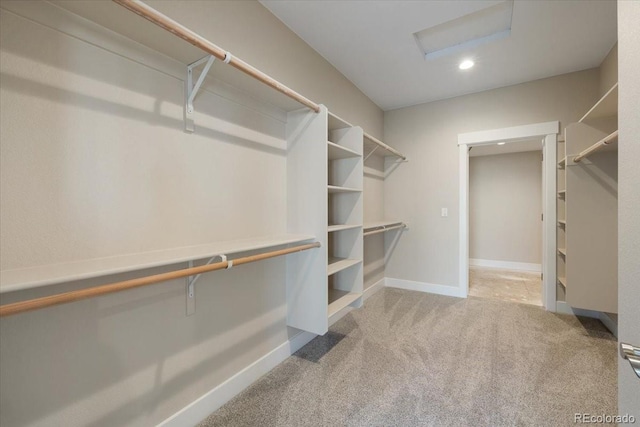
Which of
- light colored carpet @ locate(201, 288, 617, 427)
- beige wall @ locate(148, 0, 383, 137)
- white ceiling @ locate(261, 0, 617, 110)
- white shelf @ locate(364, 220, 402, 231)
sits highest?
white ceiling @ locate(261, 0, 617, 110)

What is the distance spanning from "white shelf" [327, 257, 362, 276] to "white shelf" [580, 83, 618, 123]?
6.75 feet

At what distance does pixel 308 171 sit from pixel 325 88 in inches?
44.4

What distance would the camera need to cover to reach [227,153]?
165 cm

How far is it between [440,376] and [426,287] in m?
1.94

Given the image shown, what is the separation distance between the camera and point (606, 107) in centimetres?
206

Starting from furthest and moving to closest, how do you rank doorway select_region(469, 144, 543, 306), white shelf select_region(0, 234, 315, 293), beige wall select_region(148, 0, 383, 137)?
1. doorway select_region(469, 144, 543, 306)
2. beige wall select_region(148, 0, 383, 137)
3. white shelf select_region(0, 234, 315, 293)

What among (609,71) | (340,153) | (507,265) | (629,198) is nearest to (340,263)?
(340,153)

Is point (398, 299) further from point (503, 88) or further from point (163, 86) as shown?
point (163, 86)

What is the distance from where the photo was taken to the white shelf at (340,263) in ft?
7.08

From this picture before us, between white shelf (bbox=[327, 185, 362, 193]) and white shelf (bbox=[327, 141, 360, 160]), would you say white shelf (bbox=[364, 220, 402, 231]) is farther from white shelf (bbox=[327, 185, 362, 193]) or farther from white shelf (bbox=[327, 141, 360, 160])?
white shelf (bbox=[327, 141, 360, 160])

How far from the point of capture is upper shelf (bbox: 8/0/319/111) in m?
0.99

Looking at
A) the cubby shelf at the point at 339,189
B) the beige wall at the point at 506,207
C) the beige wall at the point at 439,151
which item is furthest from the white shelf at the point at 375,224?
the beige wall at the point at 506,207

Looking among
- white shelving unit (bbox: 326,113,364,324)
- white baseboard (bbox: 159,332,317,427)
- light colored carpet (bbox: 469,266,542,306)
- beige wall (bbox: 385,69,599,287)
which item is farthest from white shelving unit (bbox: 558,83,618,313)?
white baseboard (bbox: 159,332,317,427)

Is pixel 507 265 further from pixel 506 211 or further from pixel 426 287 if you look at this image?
pixel 426 287
